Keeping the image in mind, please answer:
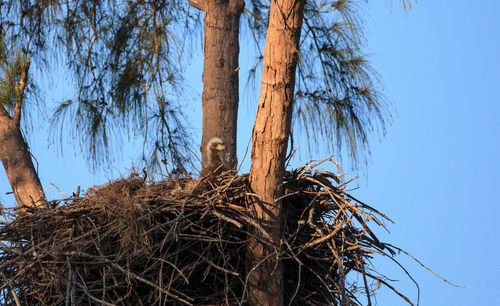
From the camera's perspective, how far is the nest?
2.60 meters

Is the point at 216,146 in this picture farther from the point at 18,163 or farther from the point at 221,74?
the point at 18,163

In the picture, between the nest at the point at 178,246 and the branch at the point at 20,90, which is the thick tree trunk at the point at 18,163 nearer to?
the branch at the point at 20,90

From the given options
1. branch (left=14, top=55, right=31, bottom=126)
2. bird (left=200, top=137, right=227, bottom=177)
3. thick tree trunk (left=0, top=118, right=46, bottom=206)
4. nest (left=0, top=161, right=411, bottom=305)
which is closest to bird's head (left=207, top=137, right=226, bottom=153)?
bird (left=200, top=137, right=227, bottom=177)

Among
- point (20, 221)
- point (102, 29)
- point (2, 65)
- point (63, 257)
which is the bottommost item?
point (63, 257)

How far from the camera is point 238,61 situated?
12.7 ft

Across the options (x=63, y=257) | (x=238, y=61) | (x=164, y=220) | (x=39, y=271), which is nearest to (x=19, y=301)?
(x=39, y=271)

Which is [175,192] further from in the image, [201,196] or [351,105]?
[351,105]

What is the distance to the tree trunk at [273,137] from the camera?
2.67 metres

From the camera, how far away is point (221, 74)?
376 cm

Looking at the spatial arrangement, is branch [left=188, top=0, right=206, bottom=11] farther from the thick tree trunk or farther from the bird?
the thick tree trunk

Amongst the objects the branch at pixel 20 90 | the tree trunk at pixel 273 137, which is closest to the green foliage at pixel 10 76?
the branch at pixel 20 90

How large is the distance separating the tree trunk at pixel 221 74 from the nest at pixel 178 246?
788 millimetres

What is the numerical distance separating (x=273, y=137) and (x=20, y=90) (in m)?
2.15

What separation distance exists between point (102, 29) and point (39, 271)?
255cm
